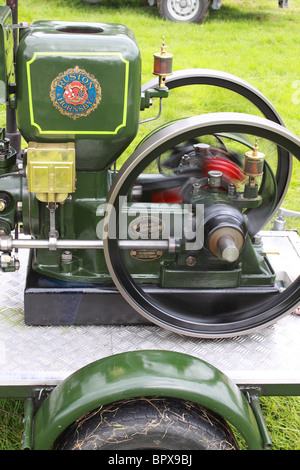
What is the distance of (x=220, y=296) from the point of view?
2.21 meters

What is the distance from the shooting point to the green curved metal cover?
1.68 meters

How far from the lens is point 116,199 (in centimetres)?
190

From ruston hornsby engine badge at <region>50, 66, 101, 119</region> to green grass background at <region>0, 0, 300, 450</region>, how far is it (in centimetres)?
142

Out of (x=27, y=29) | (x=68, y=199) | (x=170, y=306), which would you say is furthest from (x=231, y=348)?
(x=27, y=29)

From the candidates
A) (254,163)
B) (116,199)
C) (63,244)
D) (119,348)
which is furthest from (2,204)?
(254,163)

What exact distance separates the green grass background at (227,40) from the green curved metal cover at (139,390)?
1799 millimetres

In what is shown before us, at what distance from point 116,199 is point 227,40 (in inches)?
236

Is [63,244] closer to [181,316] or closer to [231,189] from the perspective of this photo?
[181,316]

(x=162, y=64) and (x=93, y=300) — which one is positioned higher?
(x=162, y=64)

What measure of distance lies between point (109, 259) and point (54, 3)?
7.13 metres

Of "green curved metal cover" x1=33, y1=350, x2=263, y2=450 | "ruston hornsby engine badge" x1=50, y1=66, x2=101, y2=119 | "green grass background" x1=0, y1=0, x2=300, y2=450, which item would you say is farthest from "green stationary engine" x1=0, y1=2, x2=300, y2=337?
"green grass background" x1=0, y1=0, x2=300, y2=450

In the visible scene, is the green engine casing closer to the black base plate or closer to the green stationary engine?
the green stationary engine

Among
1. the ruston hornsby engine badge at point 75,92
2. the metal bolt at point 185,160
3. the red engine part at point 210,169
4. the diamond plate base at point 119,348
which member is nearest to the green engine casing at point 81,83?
the ruston hornsby engine badge at point 75,92

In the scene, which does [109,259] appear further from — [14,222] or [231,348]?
[231,348]
